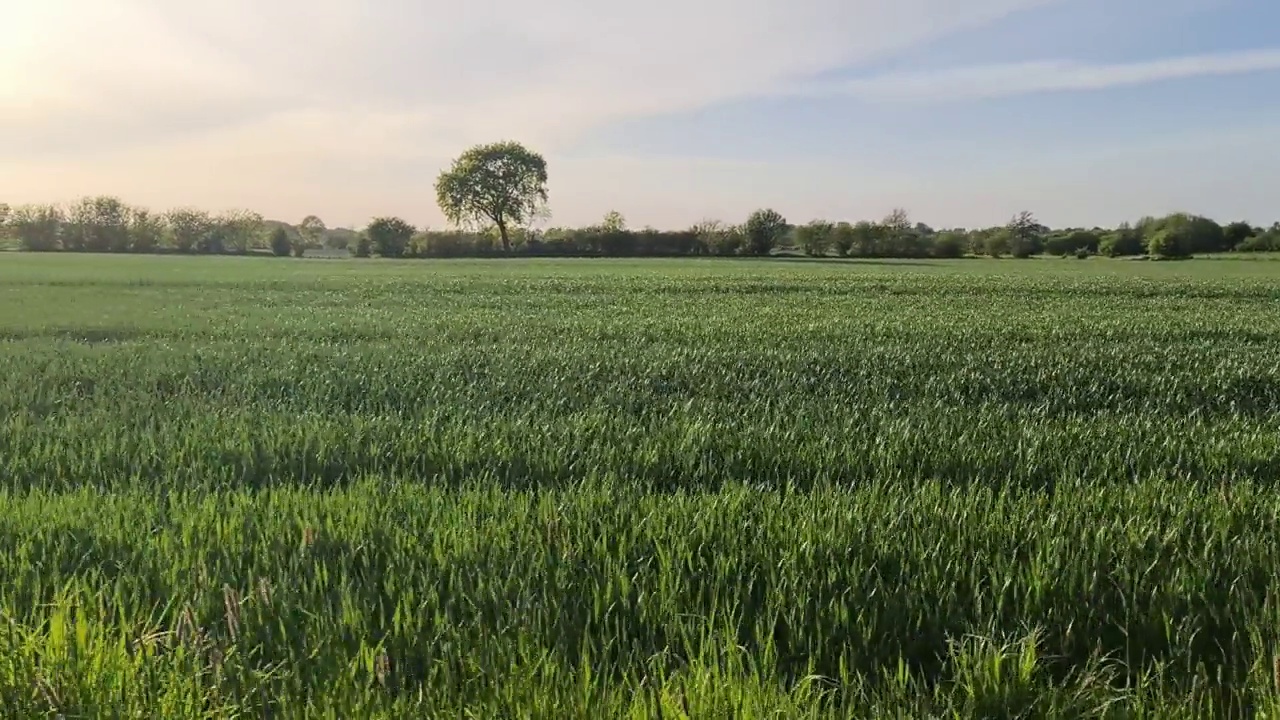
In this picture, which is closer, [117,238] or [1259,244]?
[1259,244]

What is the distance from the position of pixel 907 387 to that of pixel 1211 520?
527cm

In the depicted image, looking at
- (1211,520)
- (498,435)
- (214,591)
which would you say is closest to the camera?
(214,591)

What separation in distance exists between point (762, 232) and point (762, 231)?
1.14ft

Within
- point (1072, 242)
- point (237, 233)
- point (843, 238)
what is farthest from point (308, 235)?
Answer: point (1072, 242)

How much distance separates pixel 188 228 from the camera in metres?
86.5

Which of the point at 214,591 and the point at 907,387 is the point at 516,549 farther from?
the point at 907,387

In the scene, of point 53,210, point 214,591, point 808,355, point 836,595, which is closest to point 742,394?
point 808,355

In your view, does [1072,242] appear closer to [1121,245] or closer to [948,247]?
[1121,245]

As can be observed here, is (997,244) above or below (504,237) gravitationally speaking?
below

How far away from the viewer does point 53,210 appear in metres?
82.7

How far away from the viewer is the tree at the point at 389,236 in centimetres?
8588

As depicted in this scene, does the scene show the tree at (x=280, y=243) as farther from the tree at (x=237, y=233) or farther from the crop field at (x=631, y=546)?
the crop field at (x=631, y=546)

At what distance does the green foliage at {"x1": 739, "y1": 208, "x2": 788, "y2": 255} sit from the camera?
8388cm

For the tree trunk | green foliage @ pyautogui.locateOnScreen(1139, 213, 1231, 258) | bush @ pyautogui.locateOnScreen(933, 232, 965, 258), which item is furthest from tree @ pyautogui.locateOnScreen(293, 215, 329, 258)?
green foliage @ pyautogui.locateOnScreen(1139, 213, 1231, 258)
